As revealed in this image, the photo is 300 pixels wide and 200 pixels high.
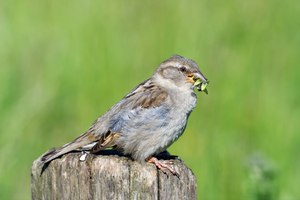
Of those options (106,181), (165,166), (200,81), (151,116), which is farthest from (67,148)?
(200,81)

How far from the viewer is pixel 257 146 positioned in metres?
7.92

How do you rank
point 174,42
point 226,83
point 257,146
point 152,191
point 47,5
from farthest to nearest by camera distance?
point 47,5
point 174,42
point 226,83
point 257,146
point 152,191

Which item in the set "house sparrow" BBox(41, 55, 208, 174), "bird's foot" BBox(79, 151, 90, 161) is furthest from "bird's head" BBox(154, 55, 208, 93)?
"bird's foot" BBox(79, 151, 90, 161)

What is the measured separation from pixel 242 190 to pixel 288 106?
1322 millimetres

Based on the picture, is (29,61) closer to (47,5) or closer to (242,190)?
(47,5)

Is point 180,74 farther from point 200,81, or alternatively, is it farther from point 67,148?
point 67,148

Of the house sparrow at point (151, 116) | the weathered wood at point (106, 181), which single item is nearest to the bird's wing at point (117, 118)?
the house sparrow at point (151, 116)

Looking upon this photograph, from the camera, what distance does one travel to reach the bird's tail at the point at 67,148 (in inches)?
172

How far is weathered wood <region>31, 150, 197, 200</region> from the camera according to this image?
4090mm

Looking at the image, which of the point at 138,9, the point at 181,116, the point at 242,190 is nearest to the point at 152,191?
the point at 181,116

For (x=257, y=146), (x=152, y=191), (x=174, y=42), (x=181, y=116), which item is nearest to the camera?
(x=152, y=191)

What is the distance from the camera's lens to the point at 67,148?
Answer: 4.71 metres

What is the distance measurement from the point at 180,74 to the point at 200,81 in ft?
0.50

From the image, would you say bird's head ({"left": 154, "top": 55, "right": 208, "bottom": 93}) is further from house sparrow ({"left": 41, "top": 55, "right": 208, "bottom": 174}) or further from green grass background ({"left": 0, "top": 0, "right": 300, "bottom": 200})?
green grass background ({"left": 0, "top": 0, "right": 300, "bottom": 200})
